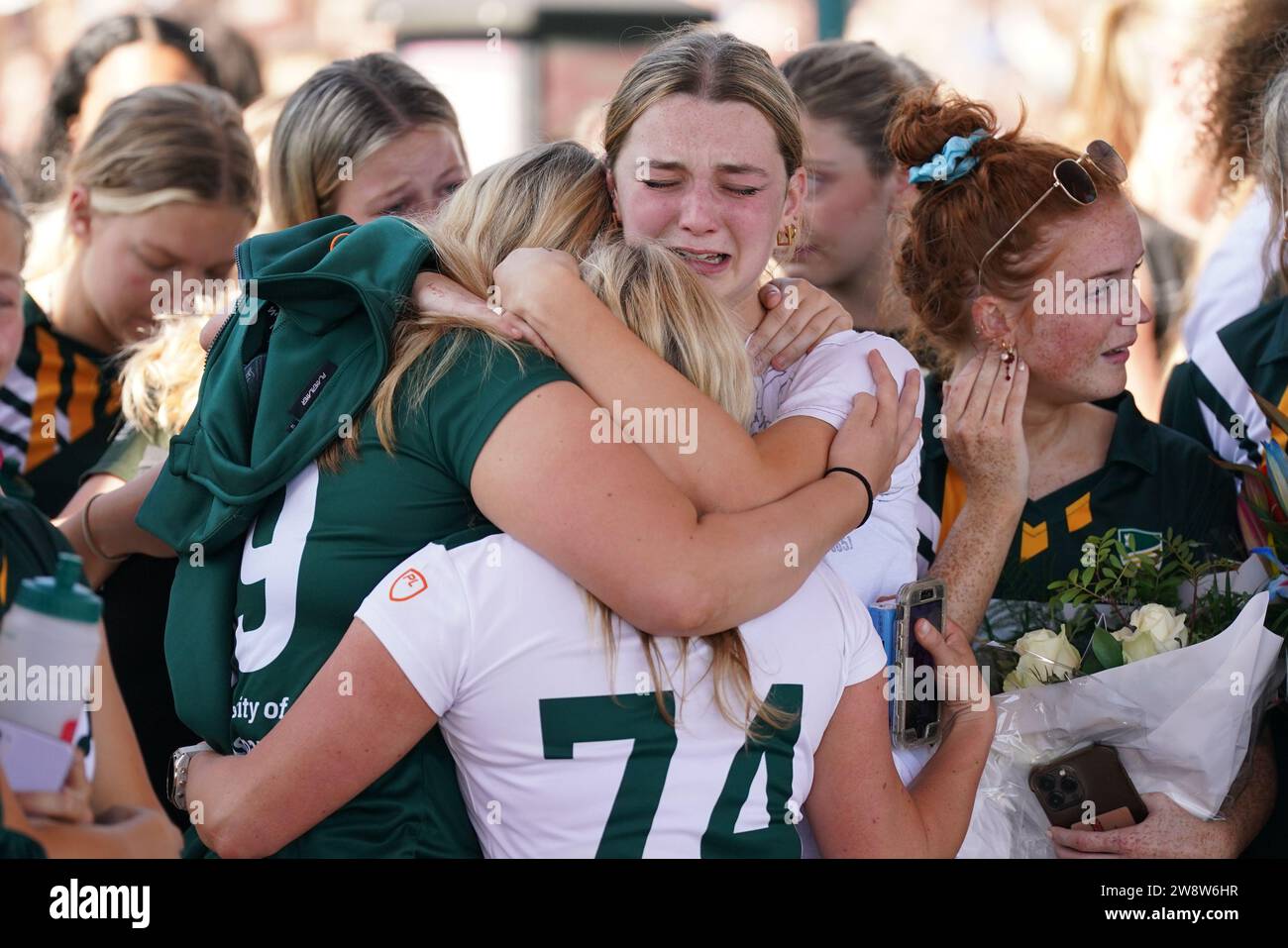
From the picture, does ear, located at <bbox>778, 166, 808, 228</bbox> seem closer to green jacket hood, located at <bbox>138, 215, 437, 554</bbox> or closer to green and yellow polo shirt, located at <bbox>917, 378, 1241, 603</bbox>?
green and yellow polo shirt, located at <bbox>917, 378, 1241, 603</bbox>

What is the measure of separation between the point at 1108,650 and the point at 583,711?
85 centimetres

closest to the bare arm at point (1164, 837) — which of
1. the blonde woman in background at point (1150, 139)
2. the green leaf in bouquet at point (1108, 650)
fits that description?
the green leaf in bouquet at point (1108, 650)

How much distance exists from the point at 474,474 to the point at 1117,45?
11.5 ft

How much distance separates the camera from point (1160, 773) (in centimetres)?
211

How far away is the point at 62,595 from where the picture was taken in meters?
1.78

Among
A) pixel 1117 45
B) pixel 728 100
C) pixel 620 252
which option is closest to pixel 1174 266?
pixel 1117 45

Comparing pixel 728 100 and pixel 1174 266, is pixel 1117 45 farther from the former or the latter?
pixel 728 100

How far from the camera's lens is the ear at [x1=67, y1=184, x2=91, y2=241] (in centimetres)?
306

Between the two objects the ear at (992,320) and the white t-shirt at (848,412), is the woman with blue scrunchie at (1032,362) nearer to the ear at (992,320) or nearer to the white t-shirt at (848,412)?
the ear at (992,320)

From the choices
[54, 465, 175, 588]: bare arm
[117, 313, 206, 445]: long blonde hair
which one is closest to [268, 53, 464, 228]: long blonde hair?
[117, 313, 206, 445]: long blonde hair

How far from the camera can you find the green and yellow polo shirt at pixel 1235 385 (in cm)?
271

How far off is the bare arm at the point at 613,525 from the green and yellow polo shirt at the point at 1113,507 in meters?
0.90

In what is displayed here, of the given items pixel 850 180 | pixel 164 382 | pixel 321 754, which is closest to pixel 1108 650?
pixel 321 754

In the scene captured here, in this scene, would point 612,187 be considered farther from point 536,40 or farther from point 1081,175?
point 536,40
